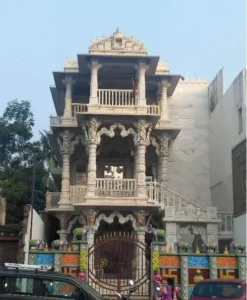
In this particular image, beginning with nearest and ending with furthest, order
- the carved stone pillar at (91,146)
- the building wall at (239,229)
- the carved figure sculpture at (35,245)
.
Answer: the carved figure sculpture at (35,245) → the building wall at (239,229) → the carved stone pillar at (91,146)

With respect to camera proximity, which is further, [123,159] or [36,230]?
[123,159]

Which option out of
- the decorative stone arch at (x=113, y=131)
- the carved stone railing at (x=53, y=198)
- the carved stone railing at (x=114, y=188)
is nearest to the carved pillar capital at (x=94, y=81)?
the decorative stone arch at (x=113, y=131)

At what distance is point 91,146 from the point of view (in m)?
22.1

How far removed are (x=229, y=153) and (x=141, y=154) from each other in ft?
16.8

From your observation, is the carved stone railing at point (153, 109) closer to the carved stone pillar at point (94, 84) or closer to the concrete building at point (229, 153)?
the carved stone pillar at point (94, 84)

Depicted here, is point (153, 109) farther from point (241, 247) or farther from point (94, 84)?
point (241, 247)

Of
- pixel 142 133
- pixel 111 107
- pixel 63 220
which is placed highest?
pixel 111 107

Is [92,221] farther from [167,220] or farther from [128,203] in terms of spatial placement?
[167,220]

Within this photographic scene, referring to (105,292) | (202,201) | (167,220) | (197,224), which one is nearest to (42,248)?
(105,292)

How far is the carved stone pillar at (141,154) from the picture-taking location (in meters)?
21.5

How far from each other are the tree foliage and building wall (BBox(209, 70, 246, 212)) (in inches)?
413

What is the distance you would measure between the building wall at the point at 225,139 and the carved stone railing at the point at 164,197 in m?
2.88

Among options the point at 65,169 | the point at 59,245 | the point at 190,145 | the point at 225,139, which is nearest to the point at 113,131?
the point at 65,169

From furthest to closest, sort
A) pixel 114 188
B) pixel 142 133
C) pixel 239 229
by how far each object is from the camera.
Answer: pixel 142 133
pixel 114 188
pixel 239 229
